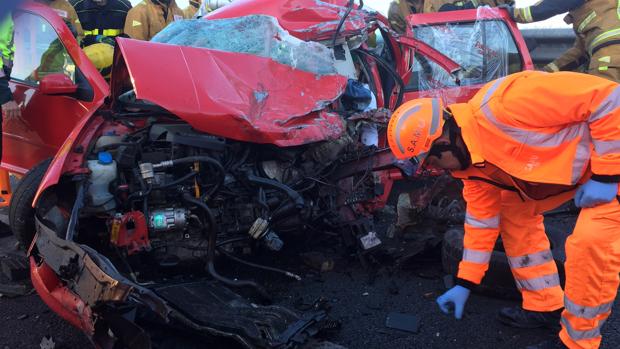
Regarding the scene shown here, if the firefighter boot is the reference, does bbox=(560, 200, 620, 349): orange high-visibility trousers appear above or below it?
above

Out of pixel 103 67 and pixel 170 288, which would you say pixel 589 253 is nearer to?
pixel 170 288

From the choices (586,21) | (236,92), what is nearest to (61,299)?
(236,92)

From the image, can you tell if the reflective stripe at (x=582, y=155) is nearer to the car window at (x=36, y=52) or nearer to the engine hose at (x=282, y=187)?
the engine hose at (x=282, y=187)

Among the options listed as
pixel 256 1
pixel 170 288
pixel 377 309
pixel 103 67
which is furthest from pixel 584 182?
pixel 103 67

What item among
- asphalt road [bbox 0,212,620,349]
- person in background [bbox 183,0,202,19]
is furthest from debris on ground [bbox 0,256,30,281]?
person in background [bbox 183,0,202,19]

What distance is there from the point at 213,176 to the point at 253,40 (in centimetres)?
109

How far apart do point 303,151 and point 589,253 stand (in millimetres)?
1866

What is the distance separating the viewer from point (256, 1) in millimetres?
4059

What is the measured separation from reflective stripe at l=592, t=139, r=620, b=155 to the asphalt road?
3.66 feet

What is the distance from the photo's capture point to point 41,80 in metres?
3.60

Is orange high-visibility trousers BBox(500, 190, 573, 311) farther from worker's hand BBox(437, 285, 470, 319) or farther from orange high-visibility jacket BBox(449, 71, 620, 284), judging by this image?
worker's hand BBox(437, 285, 470, 319)

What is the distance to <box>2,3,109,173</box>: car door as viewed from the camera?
361 centimetres

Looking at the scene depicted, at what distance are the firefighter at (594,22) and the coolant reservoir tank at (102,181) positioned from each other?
12.5 feet

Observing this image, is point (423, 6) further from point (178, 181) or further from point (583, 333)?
point (583, 333)
